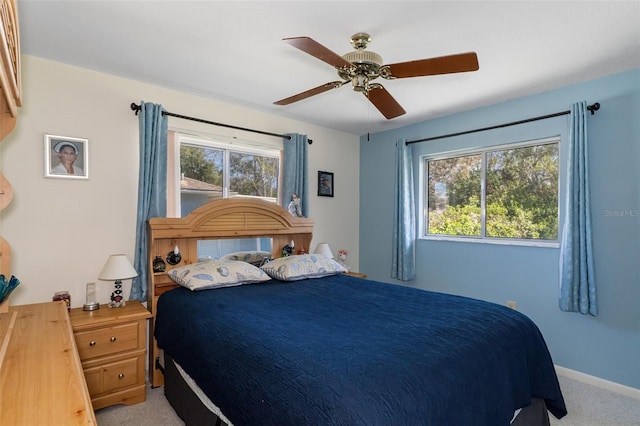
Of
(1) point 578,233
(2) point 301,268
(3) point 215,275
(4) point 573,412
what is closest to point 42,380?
(3) point 215,275

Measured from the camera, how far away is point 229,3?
1854 millimetres

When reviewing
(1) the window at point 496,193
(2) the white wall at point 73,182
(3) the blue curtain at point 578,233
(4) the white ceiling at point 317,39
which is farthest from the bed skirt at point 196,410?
(4) the white ceiling at point 317,39

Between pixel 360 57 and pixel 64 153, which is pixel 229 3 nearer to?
pixel 360 57

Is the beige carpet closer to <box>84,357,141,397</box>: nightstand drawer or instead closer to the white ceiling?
<box>84,357,141,397</box>: nightstand drawer

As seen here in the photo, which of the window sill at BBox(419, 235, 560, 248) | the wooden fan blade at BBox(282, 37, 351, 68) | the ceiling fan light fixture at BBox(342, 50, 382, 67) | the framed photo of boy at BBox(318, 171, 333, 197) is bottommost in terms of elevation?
the window sill at BBox(419, 235, 560, 248)

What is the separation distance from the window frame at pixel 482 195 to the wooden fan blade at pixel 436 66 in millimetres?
1874

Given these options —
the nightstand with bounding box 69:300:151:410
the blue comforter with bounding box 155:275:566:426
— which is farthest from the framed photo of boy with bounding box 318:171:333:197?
the nightstand with bounding box 69:300:151:410

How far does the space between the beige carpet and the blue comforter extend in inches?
18.1

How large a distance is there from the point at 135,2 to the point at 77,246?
1.87 meters

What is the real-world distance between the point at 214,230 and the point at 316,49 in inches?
81.2

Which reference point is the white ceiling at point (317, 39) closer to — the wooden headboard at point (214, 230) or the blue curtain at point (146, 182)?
the blue curtain at point (146, 182)

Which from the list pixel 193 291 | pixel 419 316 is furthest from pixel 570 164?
pixel 193 291

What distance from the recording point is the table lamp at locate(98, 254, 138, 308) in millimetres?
2496

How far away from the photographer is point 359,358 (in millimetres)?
1394
